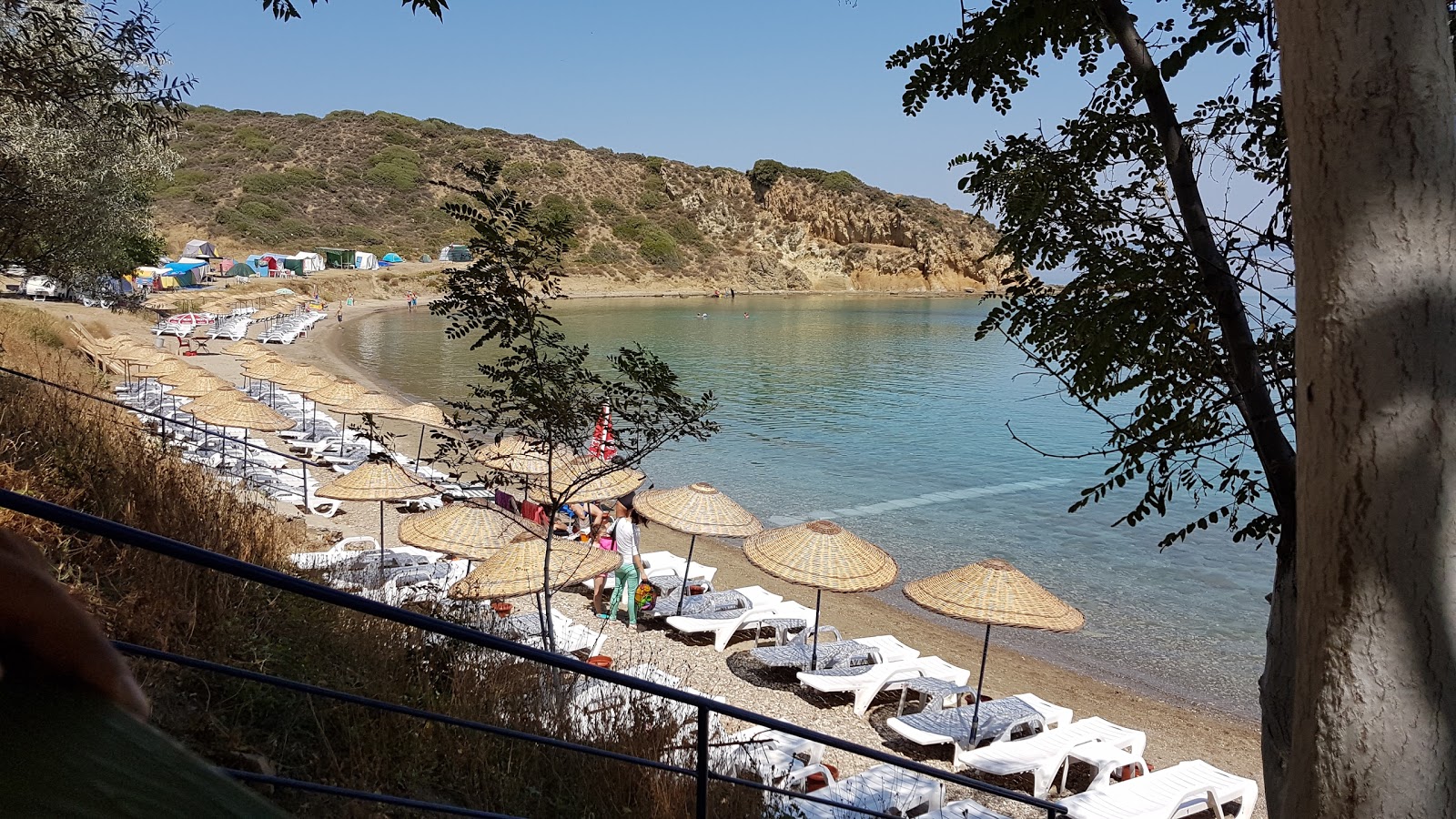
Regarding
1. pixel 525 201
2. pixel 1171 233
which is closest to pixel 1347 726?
pixel 1171 233

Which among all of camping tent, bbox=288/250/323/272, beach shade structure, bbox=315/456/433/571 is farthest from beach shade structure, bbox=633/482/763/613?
camping tent, bbox=288/250/323/272

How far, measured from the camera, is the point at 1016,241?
5.00 meters

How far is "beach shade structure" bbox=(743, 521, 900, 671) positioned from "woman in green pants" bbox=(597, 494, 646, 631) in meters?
1.69

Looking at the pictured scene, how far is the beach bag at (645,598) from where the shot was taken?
1288 cm

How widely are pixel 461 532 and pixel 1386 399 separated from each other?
1020cm

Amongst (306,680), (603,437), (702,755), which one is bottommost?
(306,680)

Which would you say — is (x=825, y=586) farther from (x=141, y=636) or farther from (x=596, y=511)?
(x=141, y=636)

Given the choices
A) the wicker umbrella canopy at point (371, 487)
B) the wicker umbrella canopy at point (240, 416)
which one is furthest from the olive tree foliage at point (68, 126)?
the wicker umbrella canopy at point (371, 487)

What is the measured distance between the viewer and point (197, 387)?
2005 cm

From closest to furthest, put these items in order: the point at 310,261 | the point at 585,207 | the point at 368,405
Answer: the point at 368,405 < the point at 310,261 < the point at 585,207

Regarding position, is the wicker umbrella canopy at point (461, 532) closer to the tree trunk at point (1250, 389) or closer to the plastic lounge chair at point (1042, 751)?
the plastic lounge chair at point (1042, 751)

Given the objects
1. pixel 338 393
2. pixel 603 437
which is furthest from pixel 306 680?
pixel 338 393

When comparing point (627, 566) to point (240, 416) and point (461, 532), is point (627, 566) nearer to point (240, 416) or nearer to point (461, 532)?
point (461, 532)

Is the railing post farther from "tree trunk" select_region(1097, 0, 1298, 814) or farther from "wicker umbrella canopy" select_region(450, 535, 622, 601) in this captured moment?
"wicker umbrella canopy" select_region(450, 535, 622, 601)
